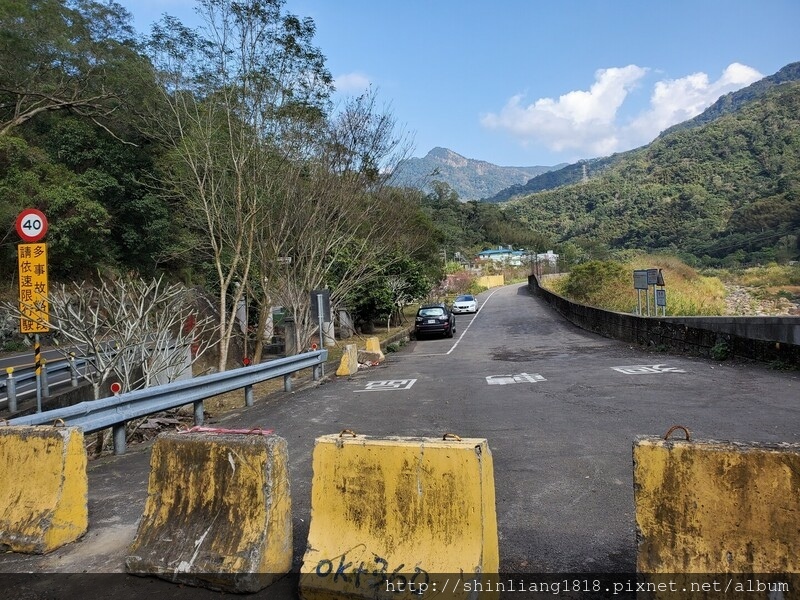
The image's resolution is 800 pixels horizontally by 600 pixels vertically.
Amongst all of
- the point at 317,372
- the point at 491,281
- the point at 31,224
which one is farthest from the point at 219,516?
the point at 491,281

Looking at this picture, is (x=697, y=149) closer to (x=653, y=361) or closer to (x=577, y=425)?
(x=653, y=361)

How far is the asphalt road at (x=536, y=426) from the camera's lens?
4141 millimetres

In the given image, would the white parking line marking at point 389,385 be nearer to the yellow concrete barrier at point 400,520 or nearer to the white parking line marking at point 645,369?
the white parking line marking at point 645,369

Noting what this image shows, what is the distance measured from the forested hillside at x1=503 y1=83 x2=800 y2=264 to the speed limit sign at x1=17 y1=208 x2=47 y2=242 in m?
43.6

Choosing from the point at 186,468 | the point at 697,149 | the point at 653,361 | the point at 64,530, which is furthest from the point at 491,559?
the point at 697,149

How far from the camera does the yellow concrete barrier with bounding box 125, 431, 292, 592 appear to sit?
11.9 feet

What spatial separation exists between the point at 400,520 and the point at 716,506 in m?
1.69

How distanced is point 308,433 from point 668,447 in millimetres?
5564

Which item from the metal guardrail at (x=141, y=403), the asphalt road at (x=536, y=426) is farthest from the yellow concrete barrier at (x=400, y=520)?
the metal guardrail at (x=141, y=403)

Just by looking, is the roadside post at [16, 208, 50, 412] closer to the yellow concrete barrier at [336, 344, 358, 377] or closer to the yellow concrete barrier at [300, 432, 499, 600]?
the yellow concrete barrier at [300, 432, 499, 600]

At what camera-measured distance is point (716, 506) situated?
3041mm

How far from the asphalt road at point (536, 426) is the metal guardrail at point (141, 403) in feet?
1.59

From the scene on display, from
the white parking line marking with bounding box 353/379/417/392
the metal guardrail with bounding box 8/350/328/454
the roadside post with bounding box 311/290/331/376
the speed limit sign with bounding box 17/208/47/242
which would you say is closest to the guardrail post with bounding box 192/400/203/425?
the metal guardrail with bounding box 8/350/328/454

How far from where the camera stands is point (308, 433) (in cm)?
792
